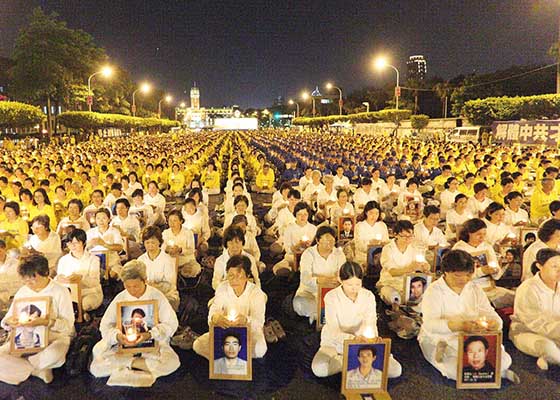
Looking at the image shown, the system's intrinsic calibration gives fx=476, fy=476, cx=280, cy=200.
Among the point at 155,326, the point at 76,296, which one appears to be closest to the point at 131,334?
the point at 155,326

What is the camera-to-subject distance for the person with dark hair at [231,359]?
439 centimetres

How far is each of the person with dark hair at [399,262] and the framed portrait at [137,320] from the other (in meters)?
3.10

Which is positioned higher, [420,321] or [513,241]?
[513,241]

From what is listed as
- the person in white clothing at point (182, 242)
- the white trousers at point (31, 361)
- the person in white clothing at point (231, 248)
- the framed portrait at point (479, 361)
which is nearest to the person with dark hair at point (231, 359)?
the person in white clothing at point (231, 248)

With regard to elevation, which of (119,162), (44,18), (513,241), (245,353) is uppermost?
(44,18)

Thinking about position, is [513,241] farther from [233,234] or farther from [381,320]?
[233,234]

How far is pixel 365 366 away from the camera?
4.16 m

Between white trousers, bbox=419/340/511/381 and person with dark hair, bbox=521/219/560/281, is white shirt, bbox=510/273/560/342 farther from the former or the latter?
person with dark hair, bbox=521/219/560/281

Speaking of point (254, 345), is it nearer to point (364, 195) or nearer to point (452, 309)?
Result: point (452, 309)

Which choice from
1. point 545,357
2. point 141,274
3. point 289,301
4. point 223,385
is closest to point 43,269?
point 141,274

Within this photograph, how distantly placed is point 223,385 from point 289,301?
2059mm

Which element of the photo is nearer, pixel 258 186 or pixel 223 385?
pixel 223 385

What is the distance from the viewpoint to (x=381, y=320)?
20.0ft

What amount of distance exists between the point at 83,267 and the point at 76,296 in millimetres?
592
